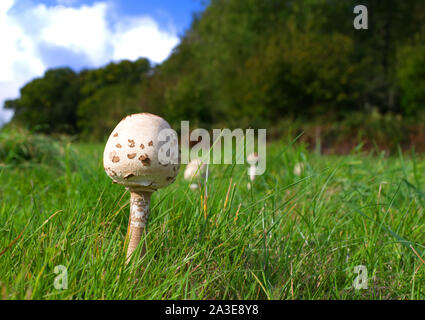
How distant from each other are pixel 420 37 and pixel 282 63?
9.85 metres

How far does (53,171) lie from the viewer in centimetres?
404

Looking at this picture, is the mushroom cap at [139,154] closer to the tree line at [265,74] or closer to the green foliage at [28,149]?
the green foliage at [28,149]

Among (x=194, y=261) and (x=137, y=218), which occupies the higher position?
(x=137, y=218)

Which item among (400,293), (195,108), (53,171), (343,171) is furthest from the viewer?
(195,108)

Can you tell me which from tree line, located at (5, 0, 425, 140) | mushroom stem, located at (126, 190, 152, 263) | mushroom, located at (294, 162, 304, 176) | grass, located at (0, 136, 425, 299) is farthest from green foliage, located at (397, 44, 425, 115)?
mushroom stem, located at (126, 190, 152, 263)

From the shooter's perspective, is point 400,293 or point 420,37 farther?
point 420,37

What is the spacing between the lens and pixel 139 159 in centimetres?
135

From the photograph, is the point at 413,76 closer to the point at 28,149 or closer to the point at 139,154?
the point at 28,149

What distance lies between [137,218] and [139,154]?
286 mm

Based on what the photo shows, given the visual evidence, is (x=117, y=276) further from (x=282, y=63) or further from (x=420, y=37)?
(x=420, y=37)

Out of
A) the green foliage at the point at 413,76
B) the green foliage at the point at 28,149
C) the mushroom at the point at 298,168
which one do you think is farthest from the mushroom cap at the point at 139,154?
the green foliage at the point at 413,76

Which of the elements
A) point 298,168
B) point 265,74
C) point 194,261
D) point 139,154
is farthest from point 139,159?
point 265,74

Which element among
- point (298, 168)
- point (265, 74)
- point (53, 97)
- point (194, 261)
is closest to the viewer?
point (194, 261)
